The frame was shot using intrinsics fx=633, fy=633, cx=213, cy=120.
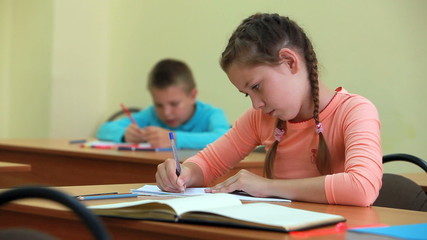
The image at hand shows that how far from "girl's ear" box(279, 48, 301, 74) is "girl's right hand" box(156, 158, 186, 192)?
39cm

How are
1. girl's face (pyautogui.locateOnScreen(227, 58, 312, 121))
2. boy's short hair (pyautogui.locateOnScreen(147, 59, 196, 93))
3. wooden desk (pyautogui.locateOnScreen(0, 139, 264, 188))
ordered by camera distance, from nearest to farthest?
girl's face (pyautogui.locateOnScreen(227, 58, 312, 121)) → wooden desk (pyautogui.locateOnScreen(0, 139, 264, 188)) → boy's short hair (pyautogui.locateOnScreen(147, 59, 196, 93))

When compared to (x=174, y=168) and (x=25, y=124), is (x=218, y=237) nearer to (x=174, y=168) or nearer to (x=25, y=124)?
(x=174, y=168)

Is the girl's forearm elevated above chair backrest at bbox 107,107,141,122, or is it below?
below

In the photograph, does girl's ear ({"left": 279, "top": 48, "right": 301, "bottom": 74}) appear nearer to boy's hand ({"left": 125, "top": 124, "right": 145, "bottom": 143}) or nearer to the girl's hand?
the girl's hand

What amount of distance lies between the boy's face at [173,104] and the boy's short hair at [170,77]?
2cm

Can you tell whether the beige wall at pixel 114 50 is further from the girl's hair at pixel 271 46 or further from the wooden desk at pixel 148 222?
the wooden desk at pixel 148 222

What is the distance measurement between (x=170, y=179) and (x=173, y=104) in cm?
175

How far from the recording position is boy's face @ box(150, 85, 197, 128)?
10.8 feet

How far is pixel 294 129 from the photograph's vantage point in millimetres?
1759

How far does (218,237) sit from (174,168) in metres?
0.62

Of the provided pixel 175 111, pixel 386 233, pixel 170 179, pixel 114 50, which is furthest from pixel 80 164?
pixel 386 233

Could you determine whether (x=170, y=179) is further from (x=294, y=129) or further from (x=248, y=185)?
(x=294, y=129)

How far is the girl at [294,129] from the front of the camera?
146 centimetres

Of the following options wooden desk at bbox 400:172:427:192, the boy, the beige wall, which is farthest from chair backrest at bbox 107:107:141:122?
wooden desk at bbox 400:172:427:192
